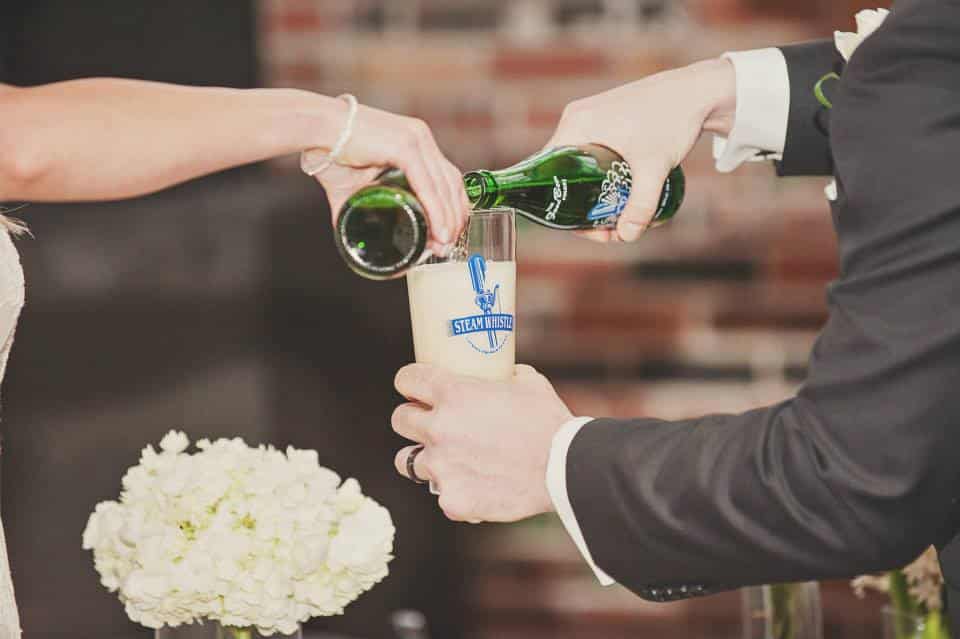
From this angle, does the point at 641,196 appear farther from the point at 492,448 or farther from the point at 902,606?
the point at 902,606

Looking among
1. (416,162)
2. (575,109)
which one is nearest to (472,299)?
(416,162)

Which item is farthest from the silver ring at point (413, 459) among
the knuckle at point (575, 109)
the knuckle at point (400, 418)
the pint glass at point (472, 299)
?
the knuckle at point (575, 109)

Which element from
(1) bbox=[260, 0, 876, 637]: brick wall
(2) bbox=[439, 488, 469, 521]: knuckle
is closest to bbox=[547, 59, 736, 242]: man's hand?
(2) bbox=[439, 488, 469, 521]: knuckle

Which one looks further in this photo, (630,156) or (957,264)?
(630,156)

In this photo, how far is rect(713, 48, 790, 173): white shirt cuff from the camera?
4.80 ft

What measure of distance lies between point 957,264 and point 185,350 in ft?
5.99

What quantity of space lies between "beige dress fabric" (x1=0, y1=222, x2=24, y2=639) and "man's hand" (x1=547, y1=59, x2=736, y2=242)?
59cm

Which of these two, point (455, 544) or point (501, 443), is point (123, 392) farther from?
point (501, 443)

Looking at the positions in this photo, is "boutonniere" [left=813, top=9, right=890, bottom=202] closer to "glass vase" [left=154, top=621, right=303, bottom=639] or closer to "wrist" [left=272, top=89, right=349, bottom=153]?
"wrist" [left=272, top=89, right=349, bottom=153]

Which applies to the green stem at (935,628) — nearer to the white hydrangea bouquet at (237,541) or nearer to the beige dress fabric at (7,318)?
the white hydrangea bouquet at (237,541)

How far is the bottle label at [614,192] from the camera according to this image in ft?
4.48

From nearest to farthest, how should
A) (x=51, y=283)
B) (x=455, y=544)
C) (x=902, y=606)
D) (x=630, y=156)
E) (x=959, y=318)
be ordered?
1. (x=959, y=318)
2. (x=630, y=156)
3. (x=902, y=606)
4. (x=51, y=283)
5. (x=455, y=544)

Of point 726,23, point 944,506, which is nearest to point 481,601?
point 726,23

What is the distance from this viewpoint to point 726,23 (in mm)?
2506
